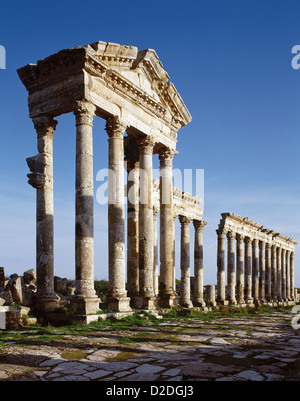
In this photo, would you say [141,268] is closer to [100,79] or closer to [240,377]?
[100,79]

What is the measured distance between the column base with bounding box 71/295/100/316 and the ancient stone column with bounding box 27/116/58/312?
54.8 inches

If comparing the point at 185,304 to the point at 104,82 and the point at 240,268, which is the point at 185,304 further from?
the point at 240,268

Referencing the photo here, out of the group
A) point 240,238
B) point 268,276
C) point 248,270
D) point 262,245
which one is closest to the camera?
point 240,238

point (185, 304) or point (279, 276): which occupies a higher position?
point (185, 304)

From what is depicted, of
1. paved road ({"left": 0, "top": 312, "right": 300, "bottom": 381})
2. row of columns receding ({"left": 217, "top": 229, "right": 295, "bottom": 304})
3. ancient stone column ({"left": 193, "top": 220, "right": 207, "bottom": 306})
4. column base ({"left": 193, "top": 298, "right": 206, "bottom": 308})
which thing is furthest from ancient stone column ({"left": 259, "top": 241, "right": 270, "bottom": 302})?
paved road ({"left": 0, "top": 312, "right": 300, "bottom": 381})

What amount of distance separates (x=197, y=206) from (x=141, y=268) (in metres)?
13.2

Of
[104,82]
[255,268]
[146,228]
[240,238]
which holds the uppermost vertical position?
[104,82]

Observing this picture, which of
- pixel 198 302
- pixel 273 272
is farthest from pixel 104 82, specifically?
pixel 273 272

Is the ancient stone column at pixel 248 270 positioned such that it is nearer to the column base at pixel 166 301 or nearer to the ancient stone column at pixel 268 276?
the ancient stone column at pixel 268 276

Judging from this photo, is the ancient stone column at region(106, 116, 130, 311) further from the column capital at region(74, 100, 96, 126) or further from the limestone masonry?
the column capital at region(74, 100, 96, 126)

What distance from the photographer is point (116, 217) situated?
15.7m

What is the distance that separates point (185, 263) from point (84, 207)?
1398cm
